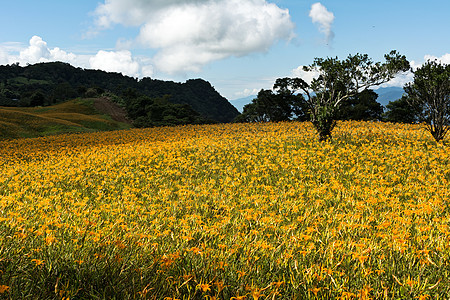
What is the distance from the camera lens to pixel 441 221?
188 inches

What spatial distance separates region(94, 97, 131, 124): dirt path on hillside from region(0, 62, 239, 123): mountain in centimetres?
3643

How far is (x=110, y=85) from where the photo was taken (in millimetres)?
116562

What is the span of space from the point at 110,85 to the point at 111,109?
68502 millimetres

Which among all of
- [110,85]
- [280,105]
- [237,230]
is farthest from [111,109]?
[110,85]

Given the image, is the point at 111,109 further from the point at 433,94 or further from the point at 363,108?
the point at 433,94

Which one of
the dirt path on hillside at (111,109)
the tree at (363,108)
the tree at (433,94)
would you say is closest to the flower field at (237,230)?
the tree at (433,94)

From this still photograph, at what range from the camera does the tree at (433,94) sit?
44.8 feet

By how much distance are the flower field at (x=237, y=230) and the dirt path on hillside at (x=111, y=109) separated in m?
39.6

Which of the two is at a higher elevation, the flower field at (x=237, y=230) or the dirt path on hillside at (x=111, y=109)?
the dirt path on hillside at (x=111, y=109)

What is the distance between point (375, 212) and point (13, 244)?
5541 millimetres

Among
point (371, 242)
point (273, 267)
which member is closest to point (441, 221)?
point (371, 242)

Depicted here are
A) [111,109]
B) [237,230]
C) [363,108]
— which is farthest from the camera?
[111,109]

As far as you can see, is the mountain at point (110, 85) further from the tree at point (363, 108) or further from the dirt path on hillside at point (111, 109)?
the tree at point (363, 108)

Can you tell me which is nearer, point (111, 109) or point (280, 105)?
point (280, 105)
